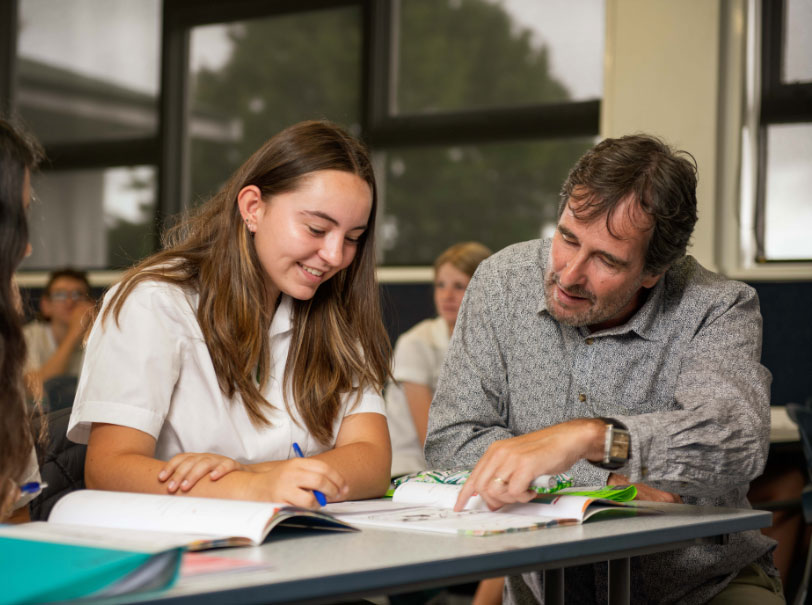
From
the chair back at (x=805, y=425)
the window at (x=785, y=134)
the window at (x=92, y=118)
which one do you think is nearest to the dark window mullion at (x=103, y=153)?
the window at (x=92, y=118)

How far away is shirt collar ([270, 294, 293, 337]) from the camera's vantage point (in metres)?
1.57

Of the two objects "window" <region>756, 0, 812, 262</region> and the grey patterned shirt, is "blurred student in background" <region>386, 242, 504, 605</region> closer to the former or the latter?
"window" <region>756, 0, 812, 262</region>

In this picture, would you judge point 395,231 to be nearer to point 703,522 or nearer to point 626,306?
point 626,306

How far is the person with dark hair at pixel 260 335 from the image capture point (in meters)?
1.34

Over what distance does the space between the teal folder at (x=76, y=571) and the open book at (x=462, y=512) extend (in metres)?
0.37

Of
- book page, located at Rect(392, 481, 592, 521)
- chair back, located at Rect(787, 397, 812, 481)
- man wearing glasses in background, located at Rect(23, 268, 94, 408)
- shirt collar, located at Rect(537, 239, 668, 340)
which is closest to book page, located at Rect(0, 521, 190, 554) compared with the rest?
book page, located at Rect(392, 481, 592, 521)

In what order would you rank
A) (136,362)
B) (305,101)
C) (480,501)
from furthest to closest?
(305,101)
(136,362)
(480,501)

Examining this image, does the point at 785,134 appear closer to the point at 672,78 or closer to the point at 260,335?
the point at 672,78

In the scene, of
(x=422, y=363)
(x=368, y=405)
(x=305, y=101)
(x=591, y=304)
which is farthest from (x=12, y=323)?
(x=305, y=101)

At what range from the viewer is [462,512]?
3.82 ft

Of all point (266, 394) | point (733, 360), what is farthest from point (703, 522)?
point (266, 394)

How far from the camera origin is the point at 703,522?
1140mm

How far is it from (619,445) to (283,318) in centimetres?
61

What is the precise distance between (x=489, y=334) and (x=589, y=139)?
270cm
